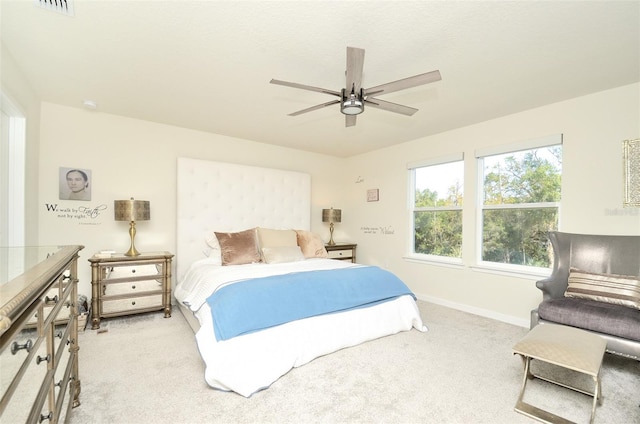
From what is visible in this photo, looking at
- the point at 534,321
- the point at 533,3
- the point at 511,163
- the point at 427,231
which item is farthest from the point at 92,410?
the point at 511,163

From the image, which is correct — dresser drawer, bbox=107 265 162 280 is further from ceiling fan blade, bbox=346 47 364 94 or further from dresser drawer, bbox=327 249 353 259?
ceiling fan blade, bbox=346 47 364 94

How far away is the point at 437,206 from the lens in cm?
448

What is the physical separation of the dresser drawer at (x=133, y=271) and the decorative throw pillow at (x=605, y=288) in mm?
4233

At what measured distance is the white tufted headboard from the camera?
13.4ft

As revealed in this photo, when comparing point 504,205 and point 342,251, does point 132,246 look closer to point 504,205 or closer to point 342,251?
point 342,251

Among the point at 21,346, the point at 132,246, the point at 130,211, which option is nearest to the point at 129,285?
the point at 132,246

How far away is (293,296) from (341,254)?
281 centimetres

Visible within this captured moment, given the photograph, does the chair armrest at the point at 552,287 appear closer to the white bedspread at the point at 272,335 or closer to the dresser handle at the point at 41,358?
the white bedspread at the point at 272,335

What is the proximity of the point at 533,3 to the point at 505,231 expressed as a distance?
8.71 ft

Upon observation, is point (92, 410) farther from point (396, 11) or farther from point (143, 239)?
point (396, 11)

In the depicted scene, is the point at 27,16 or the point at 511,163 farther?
the point at 511,163

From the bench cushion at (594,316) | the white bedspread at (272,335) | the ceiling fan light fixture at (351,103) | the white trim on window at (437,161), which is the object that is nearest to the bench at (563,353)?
the bench cushion at (594,316)

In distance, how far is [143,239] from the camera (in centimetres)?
394

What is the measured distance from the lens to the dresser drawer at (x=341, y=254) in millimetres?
5198
